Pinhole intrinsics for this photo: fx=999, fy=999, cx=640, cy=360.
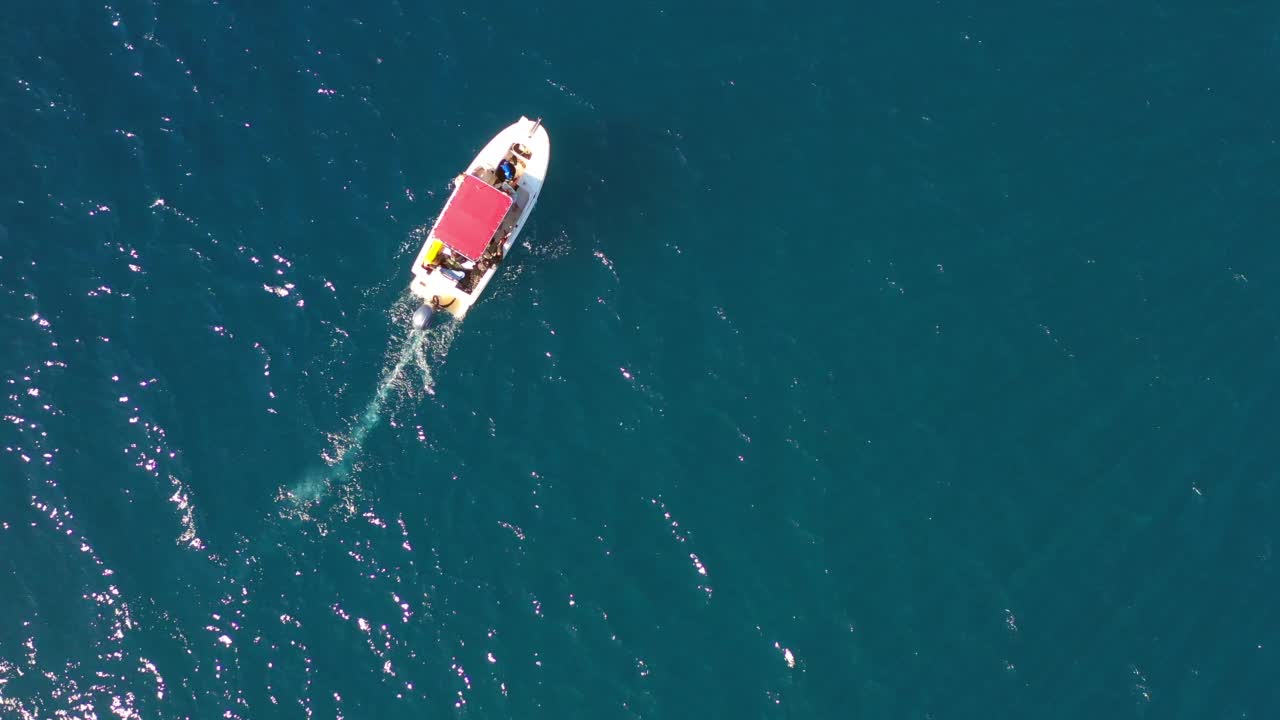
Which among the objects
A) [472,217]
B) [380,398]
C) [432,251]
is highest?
[472,217]

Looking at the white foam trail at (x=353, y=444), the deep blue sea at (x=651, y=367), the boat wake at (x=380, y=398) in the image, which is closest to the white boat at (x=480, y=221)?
the boat wake at (x=380, y=398)

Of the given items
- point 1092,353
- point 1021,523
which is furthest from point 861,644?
point 1092,353

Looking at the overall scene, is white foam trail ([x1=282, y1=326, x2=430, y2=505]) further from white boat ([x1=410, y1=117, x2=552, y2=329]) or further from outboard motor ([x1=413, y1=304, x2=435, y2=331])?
white boat ([x1=410, y1=117, x2=552, y2=329])

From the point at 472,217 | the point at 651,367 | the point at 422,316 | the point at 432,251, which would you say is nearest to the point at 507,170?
the point at 472,217

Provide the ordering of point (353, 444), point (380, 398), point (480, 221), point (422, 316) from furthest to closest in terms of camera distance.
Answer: point (380, 398), point (353, 444), point (422, 316), point (480, 221)

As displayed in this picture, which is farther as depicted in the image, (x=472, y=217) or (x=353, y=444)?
(x=353, y=444)

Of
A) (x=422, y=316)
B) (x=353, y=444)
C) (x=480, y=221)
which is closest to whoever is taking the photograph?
(x=480, y=221)

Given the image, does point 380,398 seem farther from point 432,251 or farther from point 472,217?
point 472,217

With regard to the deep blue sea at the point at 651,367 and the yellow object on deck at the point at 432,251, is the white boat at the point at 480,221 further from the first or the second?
the deep blue sea at the point at 651,367
